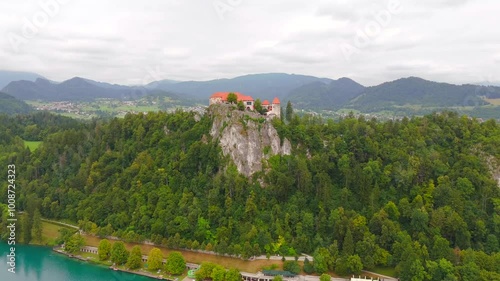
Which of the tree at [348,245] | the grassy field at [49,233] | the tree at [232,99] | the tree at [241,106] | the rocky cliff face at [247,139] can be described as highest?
the tree at [232,99]

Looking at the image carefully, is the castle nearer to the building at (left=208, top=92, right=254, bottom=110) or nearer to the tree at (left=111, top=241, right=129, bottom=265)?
the building at (left=208, top=92, right=254, bottom=110)

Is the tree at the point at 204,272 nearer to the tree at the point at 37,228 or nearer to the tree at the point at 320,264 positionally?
the tree at the point at 320,264

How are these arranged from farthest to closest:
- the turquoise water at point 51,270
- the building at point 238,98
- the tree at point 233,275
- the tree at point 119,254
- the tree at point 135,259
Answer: the building at point 238,98
the tree at point 119,254
the tree at point 135,259
the turquoise water at point 51,270
the tree at point 233,275

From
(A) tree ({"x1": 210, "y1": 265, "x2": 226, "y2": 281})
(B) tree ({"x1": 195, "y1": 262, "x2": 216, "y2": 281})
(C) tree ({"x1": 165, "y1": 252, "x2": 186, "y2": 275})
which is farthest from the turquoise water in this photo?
(A) tree ({"x1": 210, "y1": 265, "x2": 226, "y2": 281})

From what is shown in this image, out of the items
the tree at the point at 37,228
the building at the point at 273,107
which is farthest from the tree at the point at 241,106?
the tree at the point at 37,228

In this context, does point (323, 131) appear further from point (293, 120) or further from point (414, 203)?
point (414, 203)

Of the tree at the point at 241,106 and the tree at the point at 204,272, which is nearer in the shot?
the tree at the point at 204,272

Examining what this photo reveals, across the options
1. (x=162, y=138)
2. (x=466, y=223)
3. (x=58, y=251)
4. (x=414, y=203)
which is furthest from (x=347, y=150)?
(x=58, y=251)
